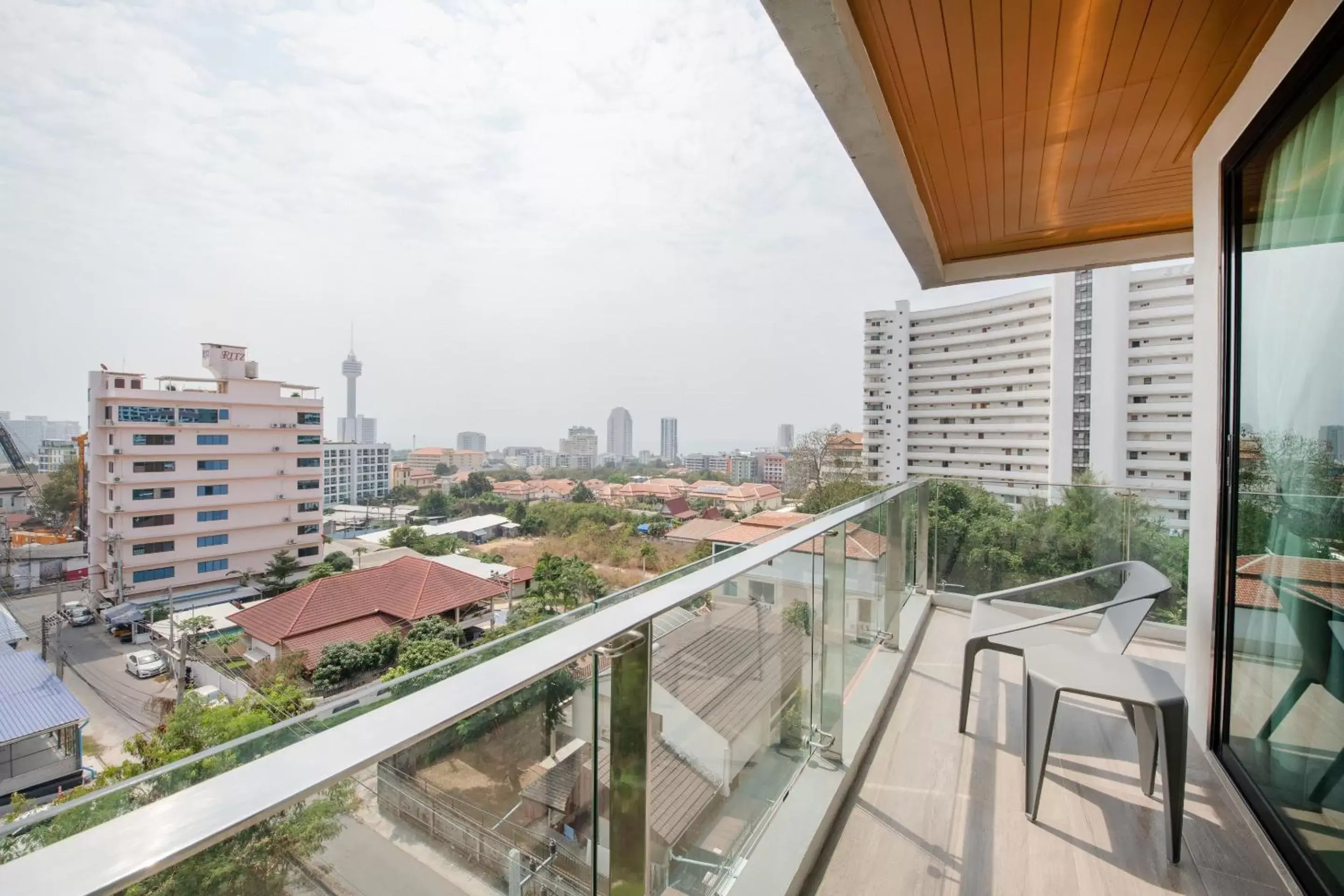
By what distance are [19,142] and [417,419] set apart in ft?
116

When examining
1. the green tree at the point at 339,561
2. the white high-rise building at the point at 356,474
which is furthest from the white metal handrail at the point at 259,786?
the white high-rise building at the point at 356,474

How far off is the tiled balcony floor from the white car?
27021mm

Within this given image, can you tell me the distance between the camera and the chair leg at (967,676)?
2.36m

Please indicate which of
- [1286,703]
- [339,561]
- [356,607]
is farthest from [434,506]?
[1286,703]

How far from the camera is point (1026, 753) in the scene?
198 cm

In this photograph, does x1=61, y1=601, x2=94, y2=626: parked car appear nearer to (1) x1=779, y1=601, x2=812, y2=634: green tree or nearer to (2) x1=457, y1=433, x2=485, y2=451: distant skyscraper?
(1) x1=779, y1=601, x2=812, y2=634: green tree

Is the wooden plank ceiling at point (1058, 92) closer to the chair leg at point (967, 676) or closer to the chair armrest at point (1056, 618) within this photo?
the chair armrest at point (1056, 618)

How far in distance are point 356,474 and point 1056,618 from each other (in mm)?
54063

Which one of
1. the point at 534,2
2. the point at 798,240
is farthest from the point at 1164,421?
the point at 534,2

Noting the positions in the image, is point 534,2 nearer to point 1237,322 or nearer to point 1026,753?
point 1237,322

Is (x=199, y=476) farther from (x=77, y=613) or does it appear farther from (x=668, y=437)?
(x=668, y=437)

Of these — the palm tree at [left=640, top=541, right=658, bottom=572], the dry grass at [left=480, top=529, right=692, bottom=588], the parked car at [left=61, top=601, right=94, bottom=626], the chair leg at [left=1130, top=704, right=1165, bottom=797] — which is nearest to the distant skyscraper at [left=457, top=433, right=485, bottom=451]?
the dry grass at [left=480, top=529, right=692, bottom=588]

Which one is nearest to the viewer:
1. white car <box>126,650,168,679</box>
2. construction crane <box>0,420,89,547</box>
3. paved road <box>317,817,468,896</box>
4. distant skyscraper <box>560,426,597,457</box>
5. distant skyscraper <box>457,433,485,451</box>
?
paved road <box>317,817,468,896</box>

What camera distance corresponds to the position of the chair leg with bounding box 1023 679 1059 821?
1836mm
